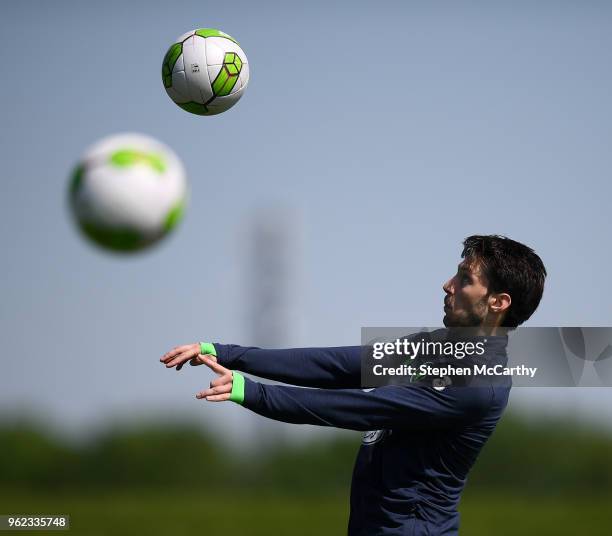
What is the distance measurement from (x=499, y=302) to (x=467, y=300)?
0.26 m

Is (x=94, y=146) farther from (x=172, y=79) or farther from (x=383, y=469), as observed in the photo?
(x=383, y=469)

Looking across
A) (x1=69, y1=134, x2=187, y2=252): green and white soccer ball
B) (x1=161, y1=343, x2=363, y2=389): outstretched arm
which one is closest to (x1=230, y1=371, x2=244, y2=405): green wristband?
(x1=161, y1=343, x2=363, y2=389): outstretched arm

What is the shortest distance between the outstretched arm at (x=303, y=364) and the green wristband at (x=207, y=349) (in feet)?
0.20

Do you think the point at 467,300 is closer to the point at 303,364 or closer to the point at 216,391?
the point at 303,364

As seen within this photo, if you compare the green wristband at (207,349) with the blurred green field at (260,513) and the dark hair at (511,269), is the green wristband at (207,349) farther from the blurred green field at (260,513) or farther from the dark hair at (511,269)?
the blurred green field at (260,513)

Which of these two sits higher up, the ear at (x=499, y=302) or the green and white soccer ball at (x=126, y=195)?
the green and white soccer ball at (x=126, y=195)

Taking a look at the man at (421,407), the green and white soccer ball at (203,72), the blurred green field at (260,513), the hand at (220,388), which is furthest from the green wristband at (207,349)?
the blurred green field at (260,513)

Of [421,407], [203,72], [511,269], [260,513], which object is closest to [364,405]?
[421,407]

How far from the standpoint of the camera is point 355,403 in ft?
20.2

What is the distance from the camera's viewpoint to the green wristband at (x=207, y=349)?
6.81 metres

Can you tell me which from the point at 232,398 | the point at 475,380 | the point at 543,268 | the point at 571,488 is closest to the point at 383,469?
the point at 475,380

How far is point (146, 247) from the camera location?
752 cm

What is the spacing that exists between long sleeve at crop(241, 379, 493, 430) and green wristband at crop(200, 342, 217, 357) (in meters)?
0.83

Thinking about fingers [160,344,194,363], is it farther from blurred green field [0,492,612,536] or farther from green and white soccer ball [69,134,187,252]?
blurred green field [0,492,612,536]
